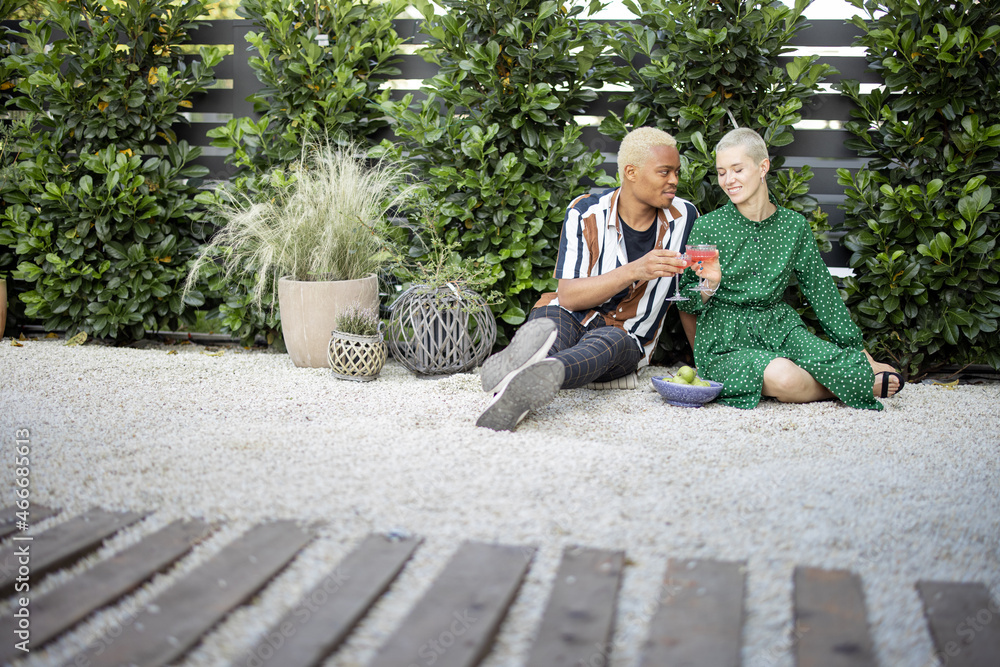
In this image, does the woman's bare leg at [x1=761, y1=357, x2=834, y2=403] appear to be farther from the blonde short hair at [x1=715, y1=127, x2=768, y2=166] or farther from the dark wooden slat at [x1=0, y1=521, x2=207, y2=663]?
the dark wooden slat at [x1=0, y1=521, x2=207, y2=663]

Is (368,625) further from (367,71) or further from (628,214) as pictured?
(367,71)

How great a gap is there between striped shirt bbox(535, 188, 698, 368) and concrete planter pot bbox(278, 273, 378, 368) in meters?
1.04

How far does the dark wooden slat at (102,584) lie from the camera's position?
1.41 metres

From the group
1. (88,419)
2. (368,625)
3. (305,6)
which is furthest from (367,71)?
(368,625)

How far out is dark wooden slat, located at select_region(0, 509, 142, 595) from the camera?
1.62 meters

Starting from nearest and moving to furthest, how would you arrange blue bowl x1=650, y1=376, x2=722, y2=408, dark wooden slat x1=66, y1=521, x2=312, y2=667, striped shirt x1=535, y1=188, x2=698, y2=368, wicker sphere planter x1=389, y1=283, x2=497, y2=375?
1. dark wooden slat x1=66, y1=521, x2=312, y2=667
2. blue bowl x1=650, y1=376, x2=722, y2=408
3. striped shirt x1=535, y1=188, x2=698, y2=368
4. wicker sphere planter x1=389, y1=283, x2=497, y2=375

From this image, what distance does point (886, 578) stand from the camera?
1621mm

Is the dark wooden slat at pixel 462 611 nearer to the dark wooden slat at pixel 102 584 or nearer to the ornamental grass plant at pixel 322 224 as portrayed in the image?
the dark wooden slat at pixel 102 584

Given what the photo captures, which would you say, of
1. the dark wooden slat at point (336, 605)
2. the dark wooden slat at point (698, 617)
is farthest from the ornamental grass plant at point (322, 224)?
the dark wooden slat at point (698, 617)

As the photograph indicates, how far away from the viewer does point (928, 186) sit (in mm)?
3559

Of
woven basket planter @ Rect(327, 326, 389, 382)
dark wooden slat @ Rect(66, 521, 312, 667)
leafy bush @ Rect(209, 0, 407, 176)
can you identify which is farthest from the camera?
leafy bush @ Rect(209, 0, 407, 176)

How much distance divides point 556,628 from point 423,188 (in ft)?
9.36

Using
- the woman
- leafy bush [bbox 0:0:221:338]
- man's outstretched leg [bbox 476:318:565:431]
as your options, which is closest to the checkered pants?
man's outstretched leg [bbox 476:318:565:431]

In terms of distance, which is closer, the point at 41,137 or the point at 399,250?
the point at 399,250
